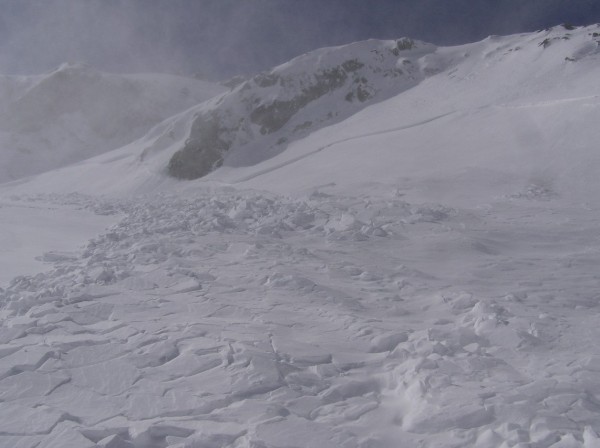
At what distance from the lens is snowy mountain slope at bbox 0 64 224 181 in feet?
276

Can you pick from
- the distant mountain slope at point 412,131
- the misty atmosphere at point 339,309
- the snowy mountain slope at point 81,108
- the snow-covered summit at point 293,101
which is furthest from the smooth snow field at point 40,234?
the snowy mountain slope at point 81,108

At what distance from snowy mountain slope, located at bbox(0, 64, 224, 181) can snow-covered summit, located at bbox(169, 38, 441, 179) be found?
54.4 meters

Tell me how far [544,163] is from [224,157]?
20636 millimetres

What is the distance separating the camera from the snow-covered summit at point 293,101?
3247 centimetres

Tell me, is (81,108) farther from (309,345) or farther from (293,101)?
(309,345)

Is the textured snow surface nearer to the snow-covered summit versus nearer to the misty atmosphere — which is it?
the misty atmosphere

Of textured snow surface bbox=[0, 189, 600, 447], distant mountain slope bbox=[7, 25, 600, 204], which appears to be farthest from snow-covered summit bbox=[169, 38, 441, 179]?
textured snow surface bbox=[0, 189, 600, 447]

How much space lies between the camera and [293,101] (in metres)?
35.2

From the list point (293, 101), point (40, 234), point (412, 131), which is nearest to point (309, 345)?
point (40, 234)

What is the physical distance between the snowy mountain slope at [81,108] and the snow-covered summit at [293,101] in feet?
178

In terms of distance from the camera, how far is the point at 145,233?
35.7 ft

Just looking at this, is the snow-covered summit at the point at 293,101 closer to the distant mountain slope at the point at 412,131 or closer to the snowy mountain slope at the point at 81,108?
the distant mountain slope at the point at 412,131

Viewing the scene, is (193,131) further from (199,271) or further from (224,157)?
(199,271)

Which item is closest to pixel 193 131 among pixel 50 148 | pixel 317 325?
pixel 317 325
